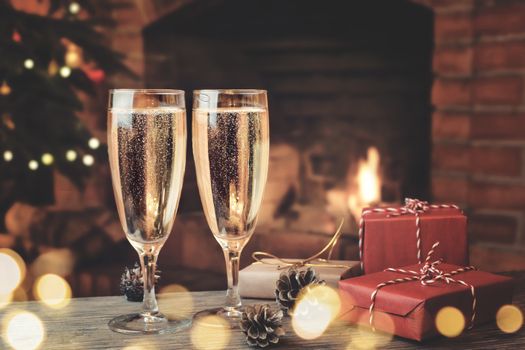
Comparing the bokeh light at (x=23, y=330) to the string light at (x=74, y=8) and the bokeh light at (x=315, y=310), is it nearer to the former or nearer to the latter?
the bokeh light at (x=315, y=310)

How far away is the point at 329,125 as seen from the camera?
2.29 metres

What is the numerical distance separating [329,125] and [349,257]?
49cm

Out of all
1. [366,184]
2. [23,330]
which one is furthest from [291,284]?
[366,184]

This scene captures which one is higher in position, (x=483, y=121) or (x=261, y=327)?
(x=483, y=121)

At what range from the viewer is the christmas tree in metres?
1.78

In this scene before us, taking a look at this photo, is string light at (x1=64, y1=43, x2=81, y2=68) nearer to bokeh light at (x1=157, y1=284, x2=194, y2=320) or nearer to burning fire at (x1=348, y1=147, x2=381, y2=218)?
burning fire at (x1=348, y1=147, x2=381, y2=218)

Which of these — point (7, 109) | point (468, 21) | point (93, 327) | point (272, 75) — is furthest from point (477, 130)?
point (93, 327)

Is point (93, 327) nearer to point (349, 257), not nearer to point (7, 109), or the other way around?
point (7, 109)

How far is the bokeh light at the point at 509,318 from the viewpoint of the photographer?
731 millimetres

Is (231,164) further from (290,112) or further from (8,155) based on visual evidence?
(290,112)

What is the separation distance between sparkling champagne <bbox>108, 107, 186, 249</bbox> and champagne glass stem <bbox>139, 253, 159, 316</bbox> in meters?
0.04

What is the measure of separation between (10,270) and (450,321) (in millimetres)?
1962

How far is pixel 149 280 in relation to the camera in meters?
0.75

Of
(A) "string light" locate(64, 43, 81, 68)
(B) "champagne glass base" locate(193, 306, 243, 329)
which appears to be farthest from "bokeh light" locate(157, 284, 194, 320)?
(A) "string light" locate(64, 43, 81, 68)
